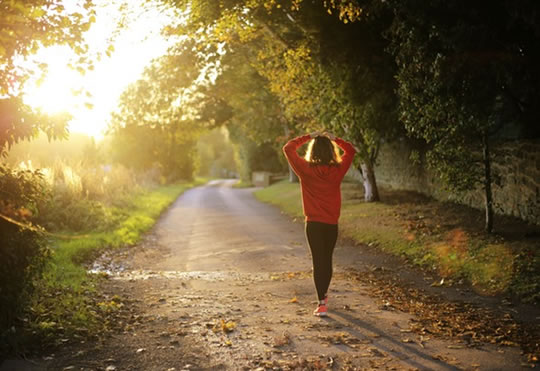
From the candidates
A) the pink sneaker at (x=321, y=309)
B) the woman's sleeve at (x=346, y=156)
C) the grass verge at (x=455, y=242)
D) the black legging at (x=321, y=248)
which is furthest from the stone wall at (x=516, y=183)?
the pink sneaker at (x=321, y=309)

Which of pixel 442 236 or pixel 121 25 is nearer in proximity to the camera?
pixel 442 236

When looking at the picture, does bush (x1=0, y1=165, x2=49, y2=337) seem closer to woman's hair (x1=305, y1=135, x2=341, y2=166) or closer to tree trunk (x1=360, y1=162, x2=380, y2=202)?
woman's hair (x1=305, y1=135, x2=341, y2=166)

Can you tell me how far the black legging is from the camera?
7.09m

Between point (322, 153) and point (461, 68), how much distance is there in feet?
16.3

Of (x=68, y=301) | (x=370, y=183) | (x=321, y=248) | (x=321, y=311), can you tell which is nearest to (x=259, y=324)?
(x=321, y=311)

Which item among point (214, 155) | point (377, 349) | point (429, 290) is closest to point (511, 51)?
point (429, 290)

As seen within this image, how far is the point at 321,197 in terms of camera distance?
7023 millimetres

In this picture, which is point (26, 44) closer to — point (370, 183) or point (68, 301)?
point (68, 301)

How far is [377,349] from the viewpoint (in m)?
5.58

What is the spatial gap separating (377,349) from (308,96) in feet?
50.6

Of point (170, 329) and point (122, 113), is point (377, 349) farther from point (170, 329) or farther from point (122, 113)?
point (122, 113)

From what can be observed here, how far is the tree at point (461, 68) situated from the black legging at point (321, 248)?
5.08 meters

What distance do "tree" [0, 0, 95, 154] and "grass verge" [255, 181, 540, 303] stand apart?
6.42 meters

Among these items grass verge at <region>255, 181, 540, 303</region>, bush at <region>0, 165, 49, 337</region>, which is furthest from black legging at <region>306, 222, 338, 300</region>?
bush at <region>0, 165, 49, 337</region>
